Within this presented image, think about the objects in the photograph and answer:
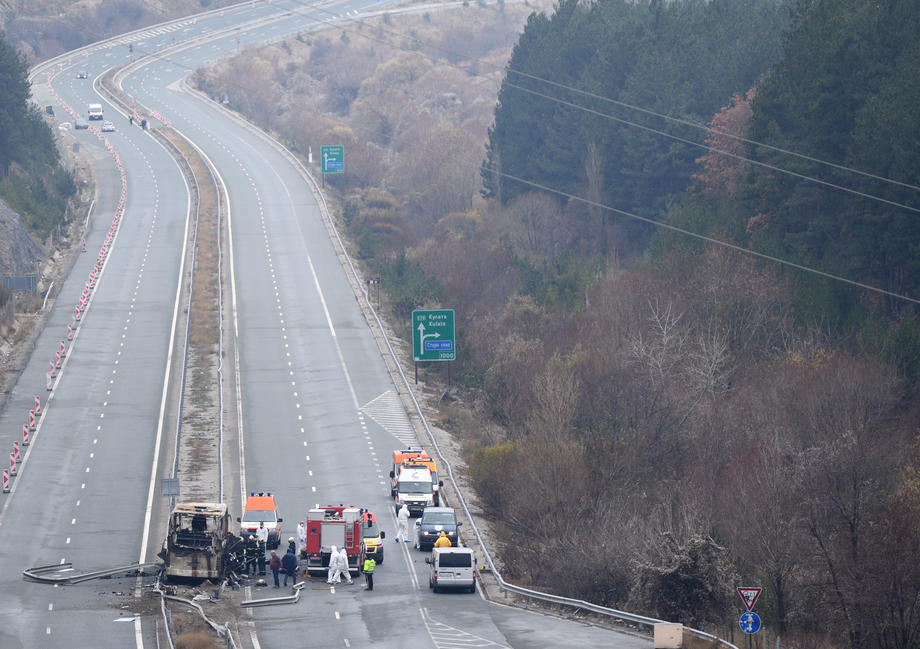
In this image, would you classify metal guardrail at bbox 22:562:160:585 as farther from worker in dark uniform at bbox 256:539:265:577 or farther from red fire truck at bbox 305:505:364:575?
red fire truck at bbox 305:505:364:575

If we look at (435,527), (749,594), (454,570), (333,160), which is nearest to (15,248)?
(333,160)

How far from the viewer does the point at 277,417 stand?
63281 millimetres

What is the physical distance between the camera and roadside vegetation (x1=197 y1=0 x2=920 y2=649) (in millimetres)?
38875

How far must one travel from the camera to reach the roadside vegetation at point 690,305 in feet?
128

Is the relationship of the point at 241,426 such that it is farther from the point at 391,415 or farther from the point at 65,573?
the point at 65,573

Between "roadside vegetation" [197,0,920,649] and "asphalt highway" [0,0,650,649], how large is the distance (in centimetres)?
441

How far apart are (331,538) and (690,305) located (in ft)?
111

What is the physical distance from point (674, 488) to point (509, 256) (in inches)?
2014

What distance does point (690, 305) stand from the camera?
69.7 metres

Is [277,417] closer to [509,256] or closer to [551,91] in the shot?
[509,256]

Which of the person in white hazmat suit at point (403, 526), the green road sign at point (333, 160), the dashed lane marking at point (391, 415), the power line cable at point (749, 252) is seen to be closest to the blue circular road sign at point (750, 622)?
the person in white hazmat suit at point (403, 526)

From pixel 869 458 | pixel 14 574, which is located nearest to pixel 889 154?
pixel 869 458

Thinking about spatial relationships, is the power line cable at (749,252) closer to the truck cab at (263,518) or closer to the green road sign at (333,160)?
the green road sign at (333,160)

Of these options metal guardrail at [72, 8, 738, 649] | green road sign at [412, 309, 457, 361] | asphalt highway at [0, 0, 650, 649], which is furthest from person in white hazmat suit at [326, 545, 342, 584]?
green road sign at [412, 309, 457, 361]
